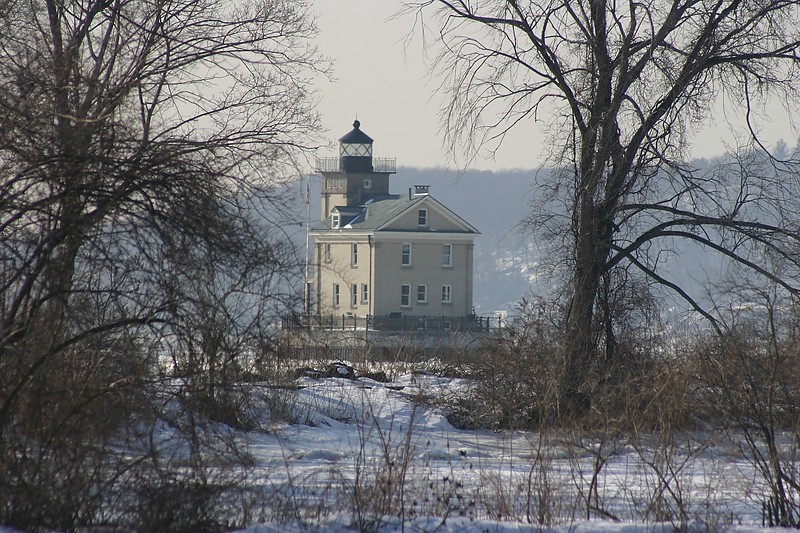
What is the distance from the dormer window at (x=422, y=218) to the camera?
66062 mm

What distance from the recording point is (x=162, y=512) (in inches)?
290

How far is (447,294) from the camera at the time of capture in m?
66.7

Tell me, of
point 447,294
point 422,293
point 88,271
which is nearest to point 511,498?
point 88,271

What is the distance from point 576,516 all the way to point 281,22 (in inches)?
525

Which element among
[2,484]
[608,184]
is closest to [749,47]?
[608,184]

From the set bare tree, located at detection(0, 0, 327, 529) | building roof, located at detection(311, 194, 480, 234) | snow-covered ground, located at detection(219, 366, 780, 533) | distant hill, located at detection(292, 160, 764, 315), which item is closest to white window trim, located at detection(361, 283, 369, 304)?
building roof, located at detection(311, 194, 480, 234)

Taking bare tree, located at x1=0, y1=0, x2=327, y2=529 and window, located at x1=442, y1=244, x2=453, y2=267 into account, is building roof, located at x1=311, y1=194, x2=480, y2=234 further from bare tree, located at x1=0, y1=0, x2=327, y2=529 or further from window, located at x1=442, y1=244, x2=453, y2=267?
bare tree, located at x1=0, y1=0, x2=327, y2=529

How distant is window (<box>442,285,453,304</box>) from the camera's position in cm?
6644

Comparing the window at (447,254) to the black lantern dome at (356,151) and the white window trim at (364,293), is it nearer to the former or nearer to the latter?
the white window trim at (364,293)

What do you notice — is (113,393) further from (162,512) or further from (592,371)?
(592,371)

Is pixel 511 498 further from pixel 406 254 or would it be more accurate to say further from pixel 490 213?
pixel 490 213

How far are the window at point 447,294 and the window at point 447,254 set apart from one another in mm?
1537

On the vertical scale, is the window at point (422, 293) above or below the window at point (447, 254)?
below

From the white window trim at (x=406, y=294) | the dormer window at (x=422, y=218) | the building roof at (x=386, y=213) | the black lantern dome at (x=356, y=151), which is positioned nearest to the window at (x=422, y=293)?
the white window trim at (x=406, y=294)
